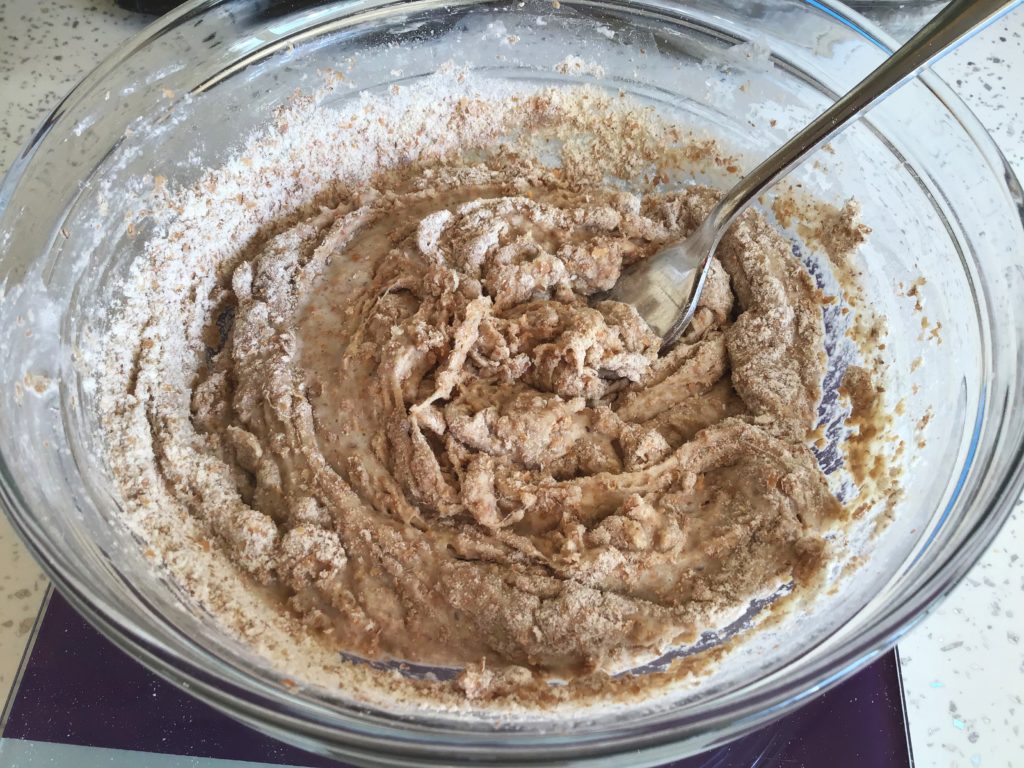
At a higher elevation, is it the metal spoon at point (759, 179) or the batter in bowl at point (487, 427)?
the metal spoon at point (759, 179)

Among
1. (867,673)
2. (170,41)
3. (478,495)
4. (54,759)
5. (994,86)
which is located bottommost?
(54,759)

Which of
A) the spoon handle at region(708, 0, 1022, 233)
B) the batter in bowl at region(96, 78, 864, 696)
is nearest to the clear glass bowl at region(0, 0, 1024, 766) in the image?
the batter in bowl at region(96, 78, 864, 696)

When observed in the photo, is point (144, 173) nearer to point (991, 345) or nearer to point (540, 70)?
point (540, 70)

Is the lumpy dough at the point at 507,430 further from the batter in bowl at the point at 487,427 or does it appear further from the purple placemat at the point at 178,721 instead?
the purple placemat at the point at 178,721

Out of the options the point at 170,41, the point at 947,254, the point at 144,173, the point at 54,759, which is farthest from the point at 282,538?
the point at 947,254

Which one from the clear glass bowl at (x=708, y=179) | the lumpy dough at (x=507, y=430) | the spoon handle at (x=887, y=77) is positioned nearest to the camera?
the clear glass bowl at (x=708, y=179)

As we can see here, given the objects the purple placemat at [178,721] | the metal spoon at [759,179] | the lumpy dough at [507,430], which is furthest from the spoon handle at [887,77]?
the purple placemat at [178,721]

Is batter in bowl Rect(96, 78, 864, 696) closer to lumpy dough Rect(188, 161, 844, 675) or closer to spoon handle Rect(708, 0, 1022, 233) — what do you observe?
lumpy dough Rect(188, 161, 844, 675)
